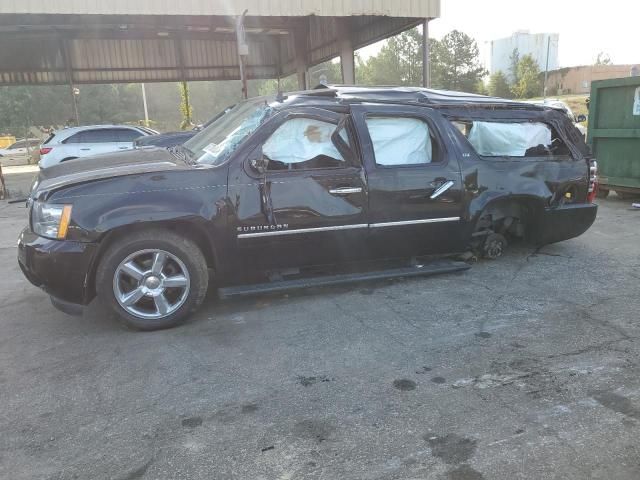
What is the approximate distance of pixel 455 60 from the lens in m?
71.9

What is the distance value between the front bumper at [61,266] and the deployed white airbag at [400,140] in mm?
2480

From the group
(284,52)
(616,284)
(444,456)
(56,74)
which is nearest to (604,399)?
(444,456)

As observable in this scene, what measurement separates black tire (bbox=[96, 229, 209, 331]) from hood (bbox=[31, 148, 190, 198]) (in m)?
0.49

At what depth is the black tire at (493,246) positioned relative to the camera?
5.43 metres

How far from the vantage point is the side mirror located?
13.5 ft

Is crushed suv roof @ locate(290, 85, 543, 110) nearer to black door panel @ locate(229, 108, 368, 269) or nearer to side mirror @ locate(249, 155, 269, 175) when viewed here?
black door panel @ locate(229, 108, 368, 269)

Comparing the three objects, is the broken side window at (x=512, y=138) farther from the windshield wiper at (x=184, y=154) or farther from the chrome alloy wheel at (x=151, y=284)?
the chrome alloy wheel at (x=151, y=284)

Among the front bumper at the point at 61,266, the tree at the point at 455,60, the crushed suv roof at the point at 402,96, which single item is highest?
the tree at the point at 455,60

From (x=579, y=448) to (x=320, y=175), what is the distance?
2670mm

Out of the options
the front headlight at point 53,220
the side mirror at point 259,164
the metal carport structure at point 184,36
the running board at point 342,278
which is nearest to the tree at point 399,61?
the metal carport structure at point 184,36

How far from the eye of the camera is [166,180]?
3.91 m

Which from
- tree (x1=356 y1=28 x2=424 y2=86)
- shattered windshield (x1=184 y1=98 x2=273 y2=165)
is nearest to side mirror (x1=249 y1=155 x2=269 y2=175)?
shattered windshield (x1=184 y1=98 x2=273 y2=165)

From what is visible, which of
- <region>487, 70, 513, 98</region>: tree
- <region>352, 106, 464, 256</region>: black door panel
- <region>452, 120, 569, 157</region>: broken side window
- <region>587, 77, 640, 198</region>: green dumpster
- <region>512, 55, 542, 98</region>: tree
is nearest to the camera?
<region>352, 106, 464, 256</region>: black door panel

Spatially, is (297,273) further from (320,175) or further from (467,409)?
(467,409)
